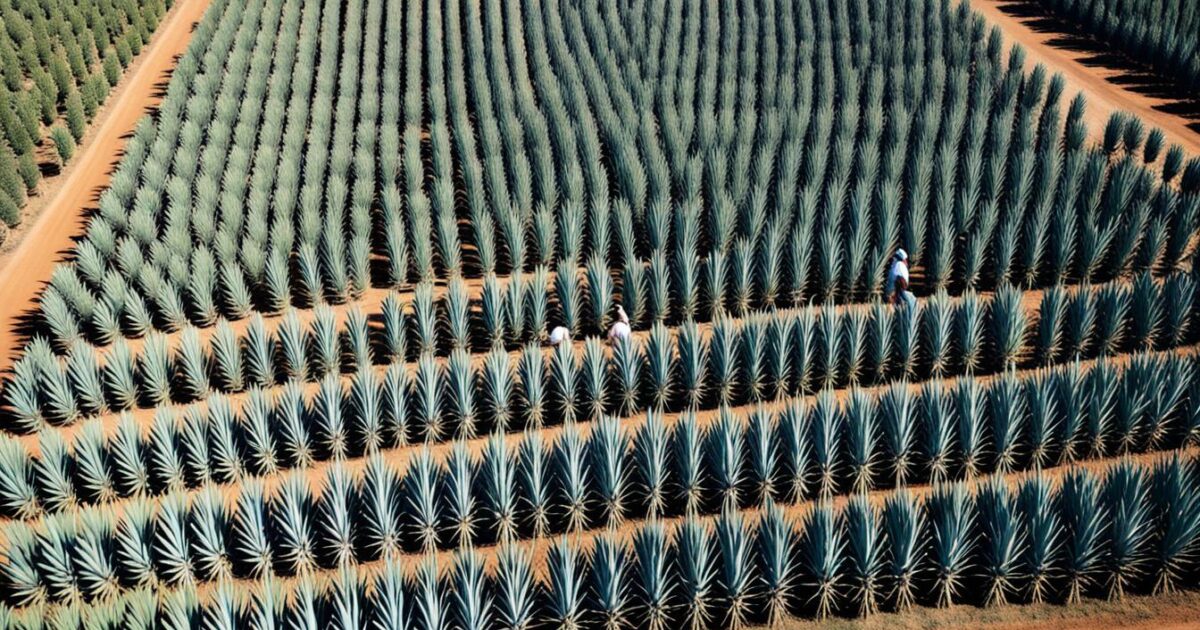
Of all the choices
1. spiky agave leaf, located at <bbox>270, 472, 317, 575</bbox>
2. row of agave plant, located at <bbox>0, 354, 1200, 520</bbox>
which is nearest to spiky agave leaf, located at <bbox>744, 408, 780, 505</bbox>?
row of agave plant, located at <bbox>0, 354, 1200, 520</bbox>

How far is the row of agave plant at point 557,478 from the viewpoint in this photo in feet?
31.2

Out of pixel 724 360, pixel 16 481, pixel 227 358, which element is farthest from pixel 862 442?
pixel 16 481

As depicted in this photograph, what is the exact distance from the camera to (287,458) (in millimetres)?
11414

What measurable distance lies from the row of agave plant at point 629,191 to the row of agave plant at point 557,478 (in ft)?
12.2

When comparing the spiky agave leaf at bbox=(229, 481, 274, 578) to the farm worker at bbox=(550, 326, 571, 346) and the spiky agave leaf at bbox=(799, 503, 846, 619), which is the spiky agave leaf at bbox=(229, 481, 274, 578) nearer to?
the farm worker at bbox=(550, 326, 571, 346)

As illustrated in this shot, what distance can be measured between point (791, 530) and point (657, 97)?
13048 mm

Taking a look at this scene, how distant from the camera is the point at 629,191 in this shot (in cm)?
1667

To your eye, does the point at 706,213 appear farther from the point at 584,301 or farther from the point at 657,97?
the point at 657,97

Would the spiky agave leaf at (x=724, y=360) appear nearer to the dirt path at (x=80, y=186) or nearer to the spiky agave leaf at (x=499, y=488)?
the spiky agave leaf at (x=499, y=488)

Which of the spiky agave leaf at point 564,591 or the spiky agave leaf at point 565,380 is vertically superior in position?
the spiky agave leaf at point 564,591

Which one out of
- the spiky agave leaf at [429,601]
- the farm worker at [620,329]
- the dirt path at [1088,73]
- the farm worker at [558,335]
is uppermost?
the spiky agave leaf at [429,601]

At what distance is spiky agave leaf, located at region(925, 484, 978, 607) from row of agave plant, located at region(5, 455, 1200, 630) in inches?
0.6

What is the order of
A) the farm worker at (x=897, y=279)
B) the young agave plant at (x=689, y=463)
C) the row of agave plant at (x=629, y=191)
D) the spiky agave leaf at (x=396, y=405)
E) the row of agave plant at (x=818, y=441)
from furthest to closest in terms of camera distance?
the row of agave plant at (x=629, y=191)
the farm worker at (x=897, y=279)
the spiky agave leaf at (x=396, y=405)
the row of agave plant at (x=818, y=441)
the young agave plant at (x=689, y=463)

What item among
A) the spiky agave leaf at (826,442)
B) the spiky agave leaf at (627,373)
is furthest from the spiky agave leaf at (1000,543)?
the spiky agave leaf at (627,373)
